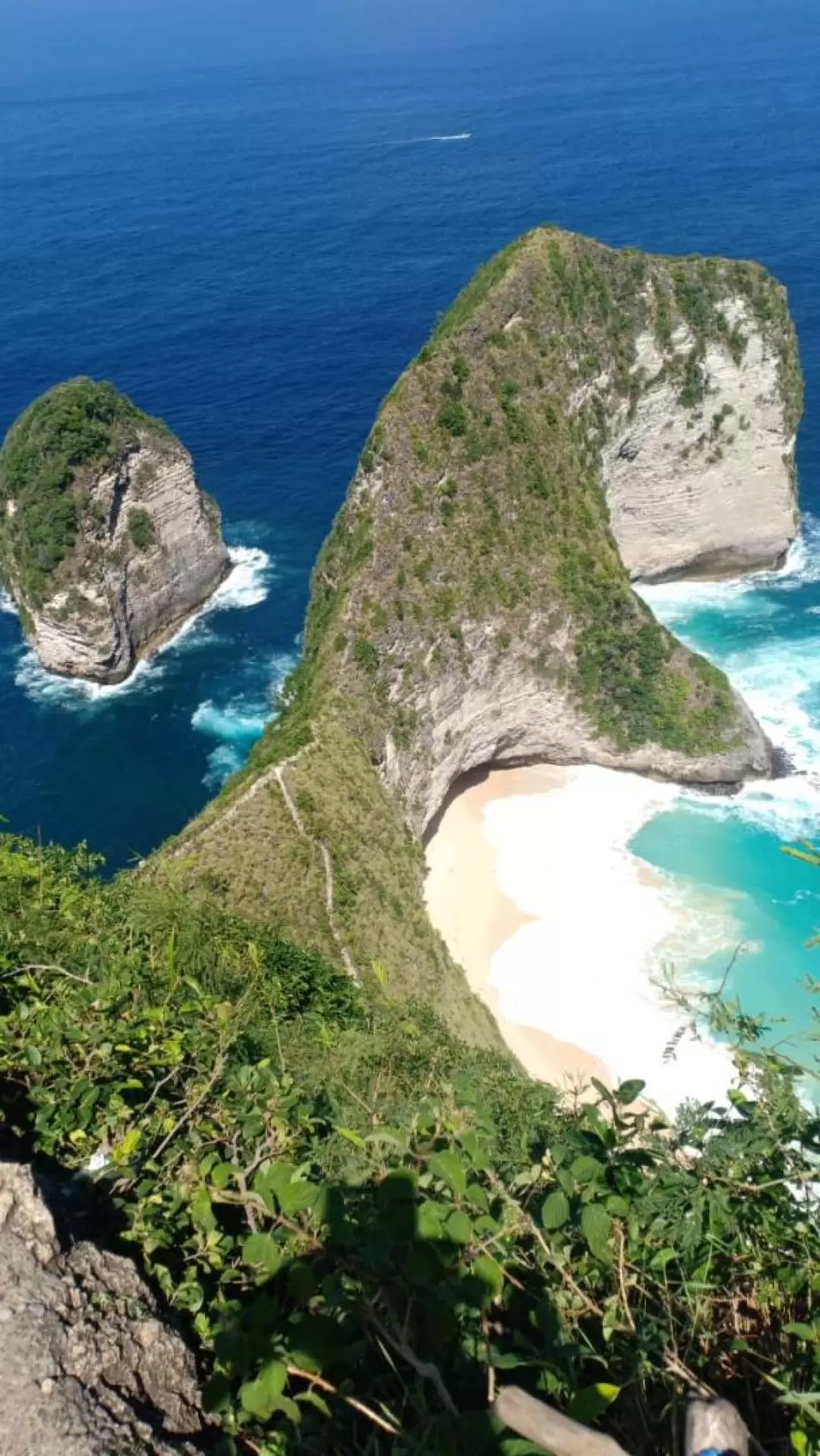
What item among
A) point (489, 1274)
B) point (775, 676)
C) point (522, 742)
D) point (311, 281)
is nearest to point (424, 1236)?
point (489, 1274)

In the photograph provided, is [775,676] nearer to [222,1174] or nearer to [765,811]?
[765,811]

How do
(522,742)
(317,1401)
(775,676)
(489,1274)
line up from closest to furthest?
(317,1401) < (489,1274) < (522,742) < (775,676)

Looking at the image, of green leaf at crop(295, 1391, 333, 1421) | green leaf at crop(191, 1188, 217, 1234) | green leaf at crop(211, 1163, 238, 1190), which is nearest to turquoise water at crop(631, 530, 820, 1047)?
green leaf at crop(211, 1163, 238, 1190)

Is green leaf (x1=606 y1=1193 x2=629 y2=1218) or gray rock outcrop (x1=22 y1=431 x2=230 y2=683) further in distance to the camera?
gray rock outcrop (x1=22 y1=431 x2=230 y2=683)

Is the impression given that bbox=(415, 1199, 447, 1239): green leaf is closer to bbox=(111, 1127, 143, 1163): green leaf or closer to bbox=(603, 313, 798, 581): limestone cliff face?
bbox=(111, 1127, 143, 1163): green leaf

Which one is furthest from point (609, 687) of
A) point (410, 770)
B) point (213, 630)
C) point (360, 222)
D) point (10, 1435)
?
point (360, 222)
